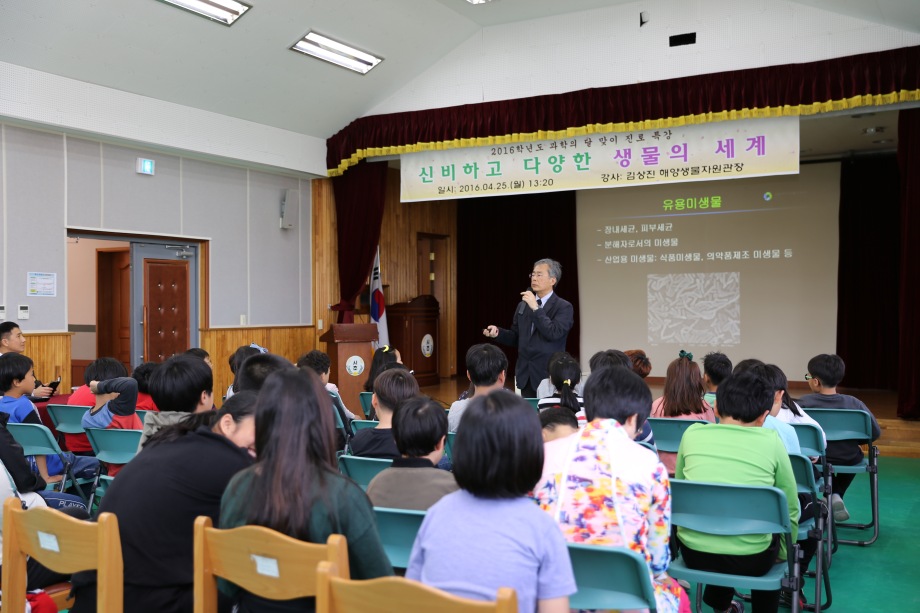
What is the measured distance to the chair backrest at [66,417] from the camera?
13.8ft

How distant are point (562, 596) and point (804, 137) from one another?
322 inches

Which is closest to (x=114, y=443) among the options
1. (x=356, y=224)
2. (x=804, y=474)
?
(x=804, y=474)

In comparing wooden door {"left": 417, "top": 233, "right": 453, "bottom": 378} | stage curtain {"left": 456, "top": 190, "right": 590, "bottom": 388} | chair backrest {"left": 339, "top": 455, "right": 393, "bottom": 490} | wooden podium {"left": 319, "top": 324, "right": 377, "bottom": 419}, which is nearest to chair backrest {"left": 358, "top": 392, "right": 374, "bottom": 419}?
chair backrest {"left": 339, "top": 455, "right": 393, "bottom": 490}

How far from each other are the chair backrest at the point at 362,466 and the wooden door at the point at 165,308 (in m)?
5.35

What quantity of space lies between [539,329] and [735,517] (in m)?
2.87

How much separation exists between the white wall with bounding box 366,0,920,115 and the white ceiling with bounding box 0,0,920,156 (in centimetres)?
11

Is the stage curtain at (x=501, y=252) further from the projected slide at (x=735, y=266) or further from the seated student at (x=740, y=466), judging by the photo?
the seated student at (x=740, y=466)

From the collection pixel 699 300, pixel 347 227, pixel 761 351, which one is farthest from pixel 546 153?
pixel 761 351

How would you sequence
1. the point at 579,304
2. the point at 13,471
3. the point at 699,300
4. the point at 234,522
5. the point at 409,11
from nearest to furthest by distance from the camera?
the point at 234,522, the point at 13,471, the point at 409,11, the point at 699,300, the point at 579,304

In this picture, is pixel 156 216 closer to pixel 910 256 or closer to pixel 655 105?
pixel 655 105

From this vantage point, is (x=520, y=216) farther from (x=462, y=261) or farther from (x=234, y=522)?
(x=234, y=522)

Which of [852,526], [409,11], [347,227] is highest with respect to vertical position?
[409,11]

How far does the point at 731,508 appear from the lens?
2.36 metres

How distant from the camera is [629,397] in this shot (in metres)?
2.16
